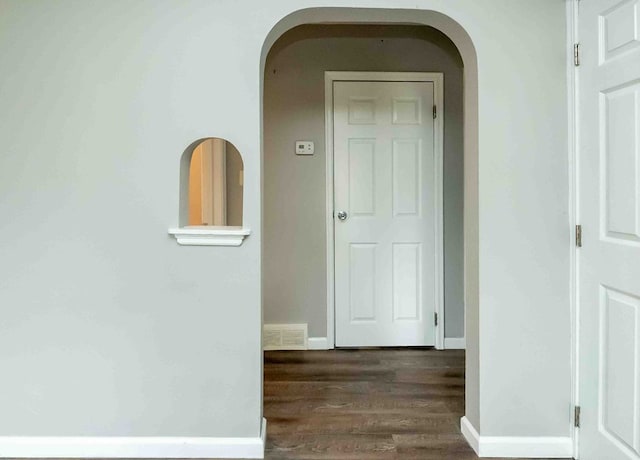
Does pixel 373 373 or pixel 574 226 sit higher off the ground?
pixel 574 226

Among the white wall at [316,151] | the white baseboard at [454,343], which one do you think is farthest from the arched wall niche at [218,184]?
the white baseboard at [454,343]

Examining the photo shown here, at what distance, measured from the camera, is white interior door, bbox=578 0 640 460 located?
161 cm

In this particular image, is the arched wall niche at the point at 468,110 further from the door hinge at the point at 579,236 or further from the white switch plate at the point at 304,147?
the white switch plate at the point at 304,147

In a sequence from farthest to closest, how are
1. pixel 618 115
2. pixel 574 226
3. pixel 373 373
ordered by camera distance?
pixel 373 373
pixel 574 226
pixel 618 115

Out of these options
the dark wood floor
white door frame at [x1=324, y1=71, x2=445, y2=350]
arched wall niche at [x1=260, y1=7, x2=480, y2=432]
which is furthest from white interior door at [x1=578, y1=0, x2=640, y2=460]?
white door frame at [x1=324, y1=71, x2=445, y2=350]

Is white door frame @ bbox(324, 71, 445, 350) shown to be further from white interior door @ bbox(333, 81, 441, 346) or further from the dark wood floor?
the dark wood floor

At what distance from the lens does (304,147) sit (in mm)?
3314

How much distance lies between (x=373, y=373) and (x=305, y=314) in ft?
2.26

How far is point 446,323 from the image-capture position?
11.1ft

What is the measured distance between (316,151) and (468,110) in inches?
56.5

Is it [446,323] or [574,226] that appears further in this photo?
[446,323]

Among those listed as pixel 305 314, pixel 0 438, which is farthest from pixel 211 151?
pixel 0 438

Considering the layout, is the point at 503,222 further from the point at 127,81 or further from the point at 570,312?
the point at 127,81

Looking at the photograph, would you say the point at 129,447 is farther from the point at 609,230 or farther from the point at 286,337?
the point at 609,230
